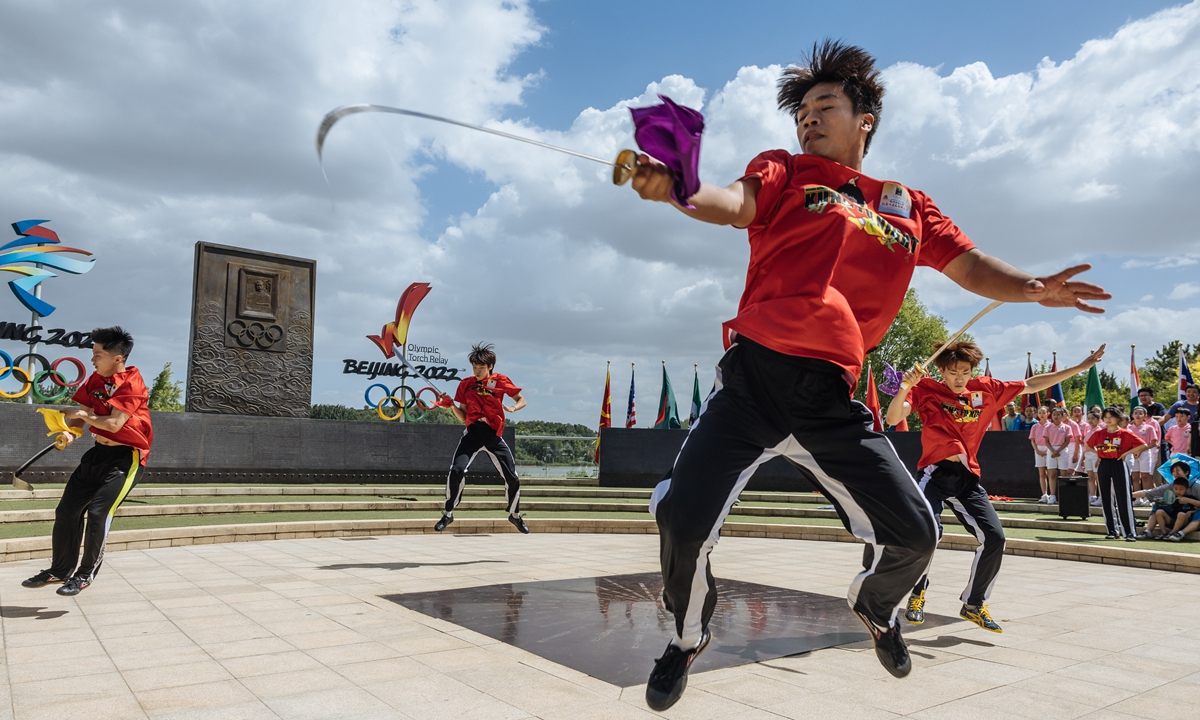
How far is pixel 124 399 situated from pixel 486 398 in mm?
4216

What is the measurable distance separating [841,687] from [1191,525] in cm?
925

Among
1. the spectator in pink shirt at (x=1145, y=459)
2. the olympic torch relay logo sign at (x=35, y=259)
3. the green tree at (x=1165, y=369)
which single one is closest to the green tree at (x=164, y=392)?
the olympic torch relay logo sign at (x=35, y=259)

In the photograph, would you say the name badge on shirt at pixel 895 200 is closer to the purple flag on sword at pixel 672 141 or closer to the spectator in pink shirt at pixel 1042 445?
the purple flag on sword at pixel 672 141

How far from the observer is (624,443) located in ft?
63.3

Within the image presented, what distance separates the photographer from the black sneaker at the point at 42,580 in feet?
17.8

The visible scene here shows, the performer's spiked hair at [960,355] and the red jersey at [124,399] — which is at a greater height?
the performer's spiked hair at [960,355]

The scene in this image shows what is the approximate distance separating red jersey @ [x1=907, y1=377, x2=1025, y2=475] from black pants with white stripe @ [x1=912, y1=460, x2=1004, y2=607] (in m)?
0.09

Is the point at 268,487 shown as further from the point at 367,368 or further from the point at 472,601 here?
the point at 472,601

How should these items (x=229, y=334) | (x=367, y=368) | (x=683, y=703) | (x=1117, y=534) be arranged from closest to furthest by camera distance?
(x=683, y=703), (x=1117, y=534), (x=229, y=334), (x=367, y=368)

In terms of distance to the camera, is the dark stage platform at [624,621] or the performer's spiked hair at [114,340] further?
the performer's spiked hair at [114,340]

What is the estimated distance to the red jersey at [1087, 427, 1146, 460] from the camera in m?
10.2

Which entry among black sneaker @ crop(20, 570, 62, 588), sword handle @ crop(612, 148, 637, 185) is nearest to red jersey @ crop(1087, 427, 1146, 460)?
sword handle @ crop(612, 148, 637, 185)

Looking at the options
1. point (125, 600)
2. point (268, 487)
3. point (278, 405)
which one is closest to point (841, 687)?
point (125, 600)

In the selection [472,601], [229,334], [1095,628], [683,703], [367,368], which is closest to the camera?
[683,703]
